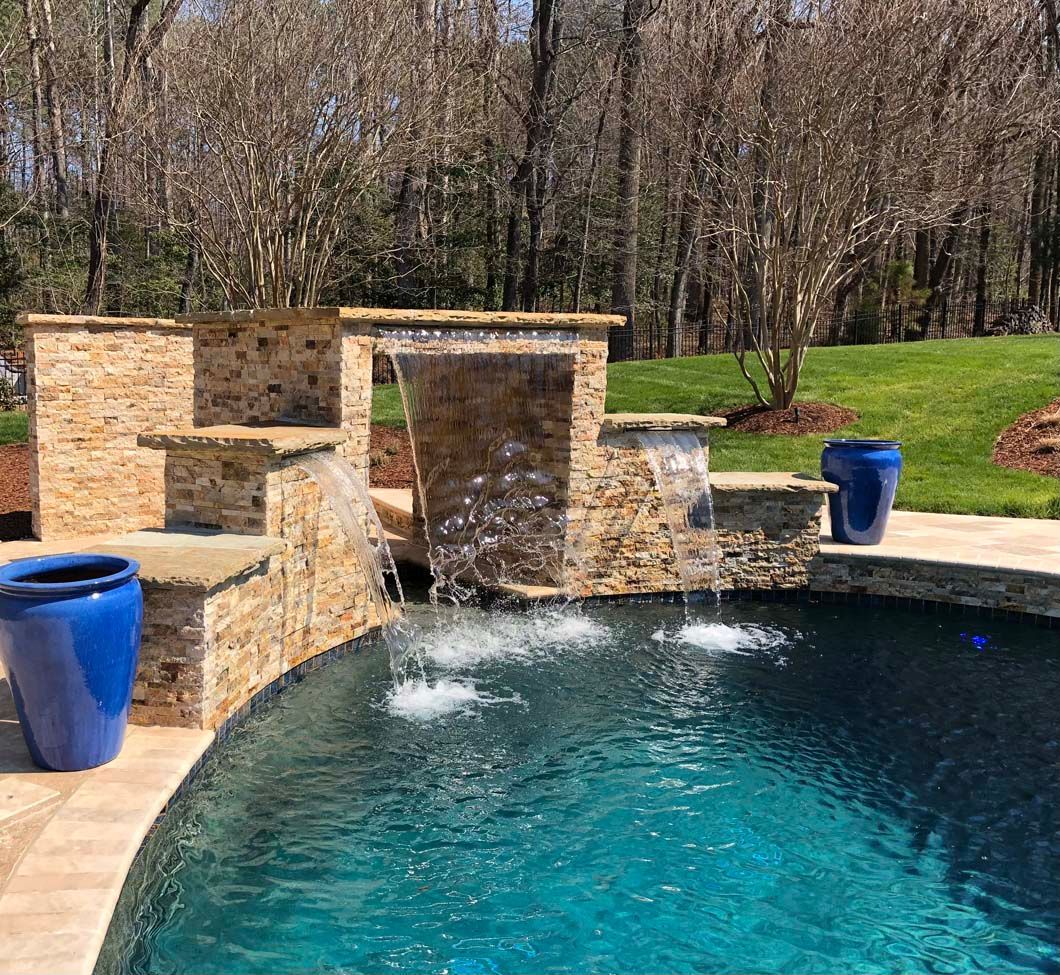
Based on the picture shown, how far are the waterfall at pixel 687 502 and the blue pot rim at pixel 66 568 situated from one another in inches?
175

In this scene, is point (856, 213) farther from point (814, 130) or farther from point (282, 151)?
point (282, 151)

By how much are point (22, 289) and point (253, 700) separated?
16.5 m

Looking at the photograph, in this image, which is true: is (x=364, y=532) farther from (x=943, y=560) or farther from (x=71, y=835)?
(x=943, y=560)

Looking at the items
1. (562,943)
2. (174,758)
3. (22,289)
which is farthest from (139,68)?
(562,943)

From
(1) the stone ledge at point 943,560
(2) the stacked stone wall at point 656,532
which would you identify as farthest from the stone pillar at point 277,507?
(1) the stone ledge at point 943,560

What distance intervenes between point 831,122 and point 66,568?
33.2ft

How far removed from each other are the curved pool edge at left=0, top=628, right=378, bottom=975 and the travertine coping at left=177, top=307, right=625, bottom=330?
102 inches

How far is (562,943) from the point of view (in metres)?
3.45

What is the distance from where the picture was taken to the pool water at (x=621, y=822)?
11.3 feet

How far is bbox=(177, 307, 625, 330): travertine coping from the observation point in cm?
604

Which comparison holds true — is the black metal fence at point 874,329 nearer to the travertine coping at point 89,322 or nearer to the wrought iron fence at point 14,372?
the wrought iron fence at point 14,372

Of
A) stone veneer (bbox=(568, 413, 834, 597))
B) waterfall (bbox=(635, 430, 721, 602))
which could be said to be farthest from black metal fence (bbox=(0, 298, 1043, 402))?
waterfall (bbox=(635, 430, 721, 602))

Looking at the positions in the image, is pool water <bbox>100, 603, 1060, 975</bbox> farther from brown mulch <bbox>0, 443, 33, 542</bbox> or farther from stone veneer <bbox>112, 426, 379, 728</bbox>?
brown mulch <bbox>0, 443, 33, 542</bbox>

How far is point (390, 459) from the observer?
12.3 meters
